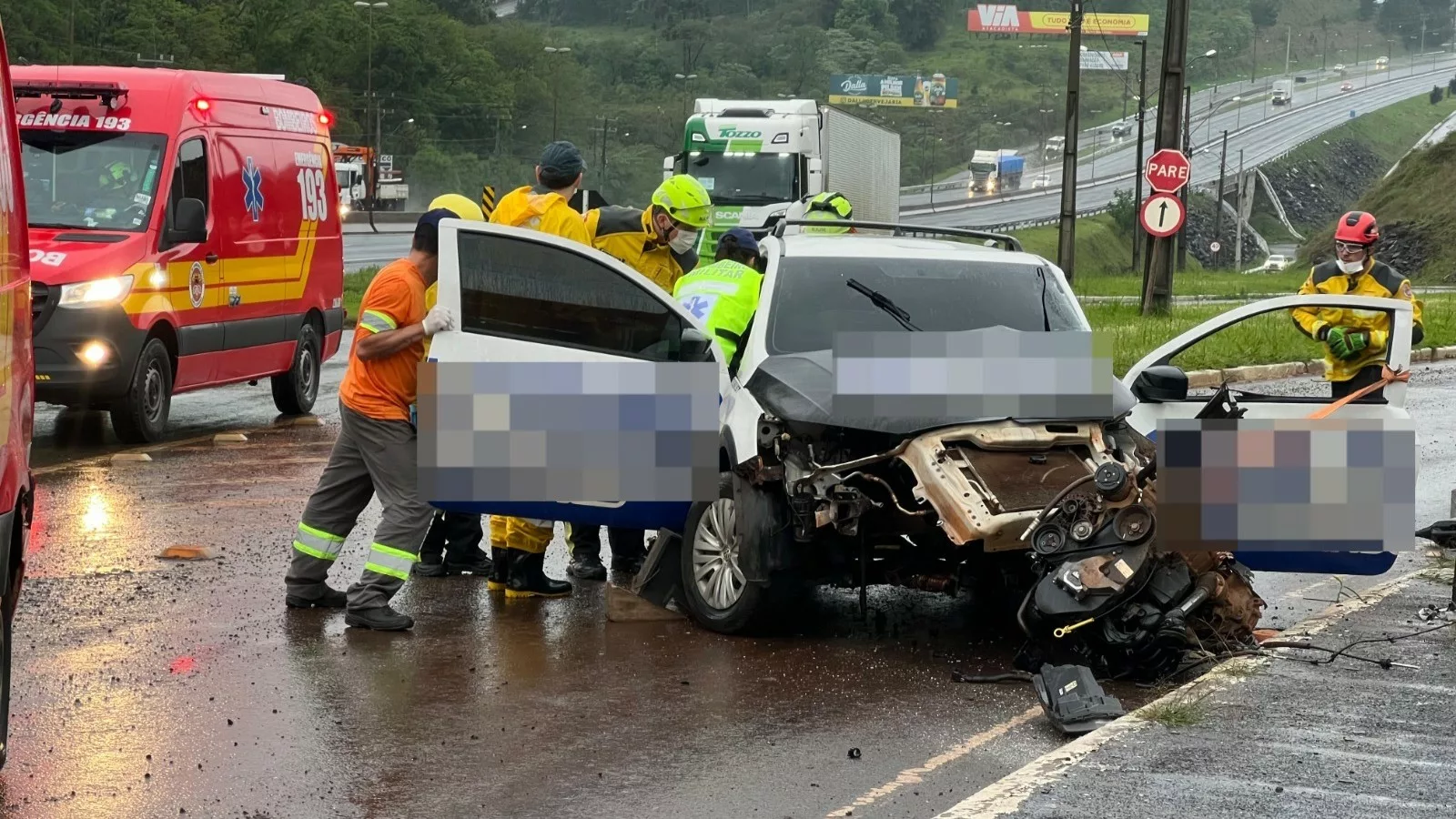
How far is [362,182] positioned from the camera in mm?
69625

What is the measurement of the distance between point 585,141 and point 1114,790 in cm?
11217

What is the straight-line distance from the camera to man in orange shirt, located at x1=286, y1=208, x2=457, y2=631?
25.2 feet

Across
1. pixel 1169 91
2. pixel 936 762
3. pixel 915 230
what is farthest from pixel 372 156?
pixel 936 762

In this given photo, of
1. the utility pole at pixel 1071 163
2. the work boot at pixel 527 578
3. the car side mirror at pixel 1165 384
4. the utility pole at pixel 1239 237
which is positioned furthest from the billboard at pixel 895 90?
the car side mirror at pixel 1165 384

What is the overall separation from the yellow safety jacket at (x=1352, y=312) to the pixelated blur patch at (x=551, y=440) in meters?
3.43

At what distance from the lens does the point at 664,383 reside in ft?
25.5

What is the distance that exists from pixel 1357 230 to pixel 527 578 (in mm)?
4672

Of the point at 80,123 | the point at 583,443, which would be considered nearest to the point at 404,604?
the point at 583,443

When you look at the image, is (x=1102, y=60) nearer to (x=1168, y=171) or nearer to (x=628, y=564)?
(x=1168, y=171)

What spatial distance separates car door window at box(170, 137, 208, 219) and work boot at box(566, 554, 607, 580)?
536 cm

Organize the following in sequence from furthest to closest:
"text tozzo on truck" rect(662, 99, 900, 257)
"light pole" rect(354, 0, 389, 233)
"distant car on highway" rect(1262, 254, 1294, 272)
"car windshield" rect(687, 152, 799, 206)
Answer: "distant car on highway" rect(1262, 254, 1294, 272) < "light pole" rect(354, 0, 389, 233) < "car windshield" rect(687, 152, 799, 206) < "text tozzo on truck" rect(662, 99, 900, 257)

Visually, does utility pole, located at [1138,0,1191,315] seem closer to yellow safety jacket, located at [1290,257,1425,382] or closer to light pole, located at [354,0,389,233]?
yellow safety jacket, located at [1290,257,1425,382]

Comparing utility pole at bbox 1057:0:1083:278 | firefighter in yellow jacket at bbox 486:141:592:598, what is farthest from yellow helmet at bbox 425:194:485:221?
utility pole at bbox 1057:0:1083:278

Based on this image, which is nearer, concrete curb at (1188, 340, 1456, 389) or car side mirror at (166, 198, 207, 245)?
car side mirror at (166, 198, 207, 245)
